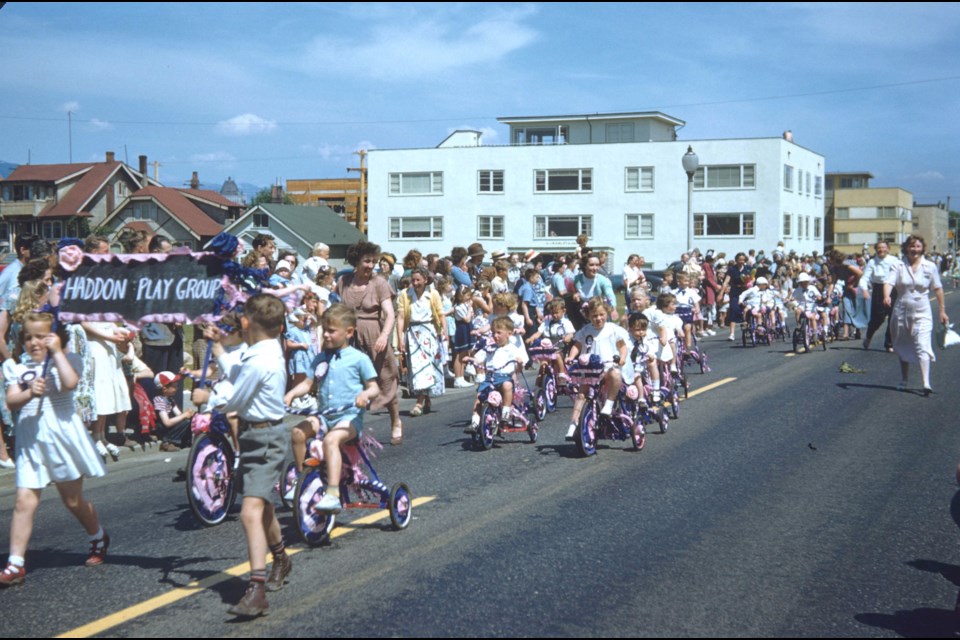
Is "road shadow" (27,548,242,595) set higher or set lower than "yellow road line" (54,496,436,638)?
lower

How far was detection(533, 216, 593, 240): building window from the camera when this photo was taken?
66.5 metres

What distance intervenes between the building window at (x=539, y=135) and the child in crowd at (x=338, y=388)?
6472 centimetres

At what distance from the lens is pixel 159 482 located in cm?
959

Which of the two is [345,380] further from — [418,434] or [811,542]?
[418,434]

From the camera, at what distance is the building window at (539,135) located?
2776 inches

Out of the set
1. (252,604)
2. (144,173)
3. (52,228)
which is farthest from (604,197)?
(252,604)

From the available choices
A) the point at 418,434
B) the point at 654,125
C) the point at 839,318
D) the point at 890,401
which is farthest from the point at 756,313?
the point at 654,125

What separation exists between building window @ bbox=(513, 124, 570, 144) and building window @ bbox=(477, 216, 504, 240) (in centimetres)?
708

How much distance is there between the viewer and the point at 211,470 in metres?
7.80

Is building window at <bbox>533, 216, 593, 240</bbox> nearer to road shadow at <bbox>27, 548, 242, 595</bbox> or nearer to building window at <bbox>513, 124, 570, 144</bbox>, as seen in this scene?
building window at <bbox>513, 124, 570, 144</bbox>

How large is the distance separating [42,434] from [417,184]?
212 feet

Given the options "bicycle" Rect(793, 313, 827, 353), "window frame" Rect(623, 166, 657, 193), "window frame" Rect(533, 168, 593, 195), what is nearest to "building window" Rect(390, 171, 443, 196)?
"window frame" Rect(533, 168, 593, 195)

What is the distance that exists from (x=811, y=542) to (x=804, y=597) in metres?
1.26

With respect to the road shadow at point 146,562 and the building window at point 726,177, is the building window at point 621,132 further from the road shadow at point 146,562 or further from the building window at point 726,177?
the road shadow at point 146,562
